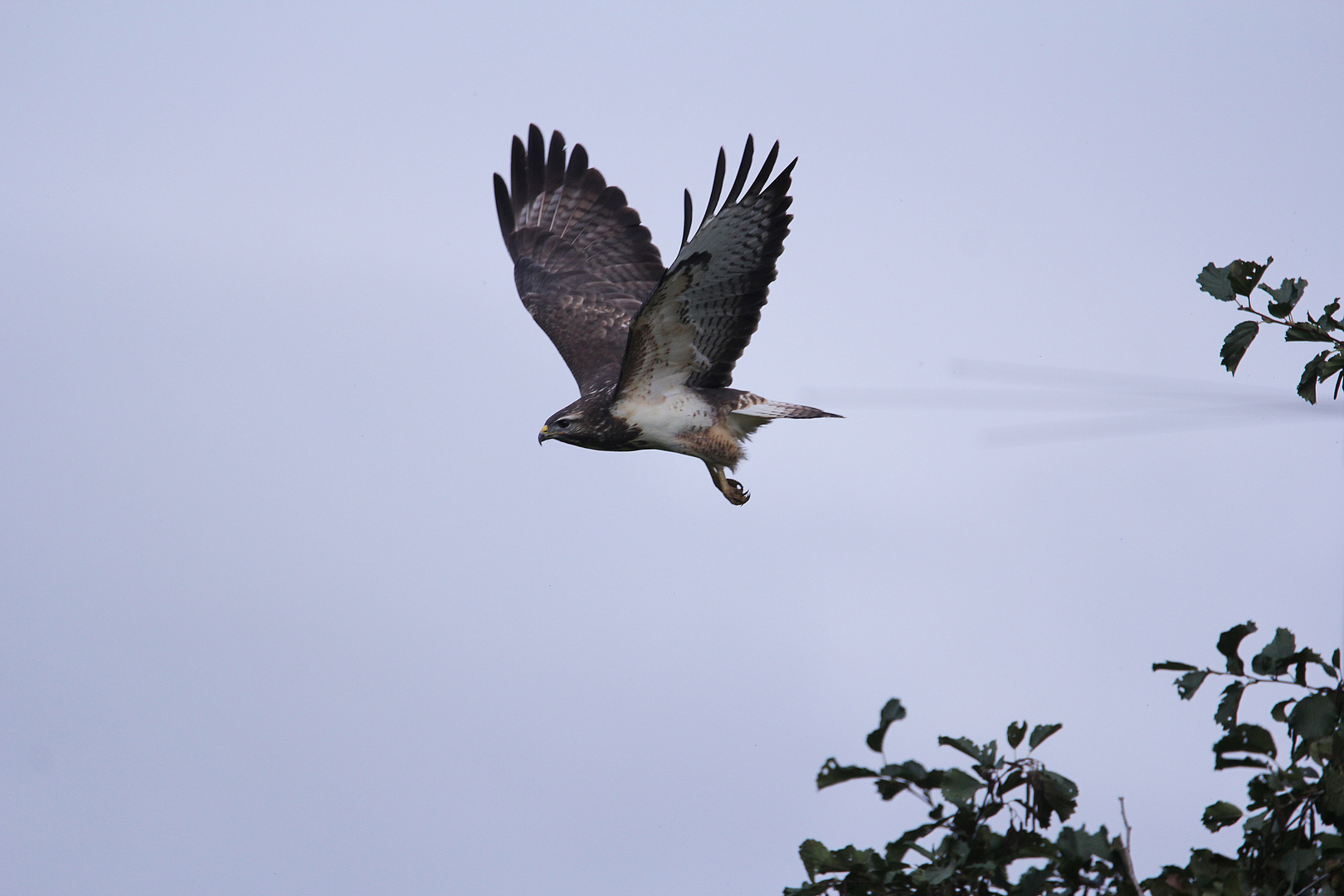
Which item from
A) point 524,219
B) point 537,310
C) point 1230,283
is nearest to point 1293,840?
point 1230,283

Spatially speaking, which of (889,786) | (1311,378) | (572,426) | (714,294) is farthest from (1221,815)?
(572,426)

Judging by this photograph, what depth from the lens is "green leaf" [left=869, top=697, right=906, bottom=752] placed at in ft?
9.56

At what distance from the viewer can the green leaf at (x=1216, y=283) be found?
351cm

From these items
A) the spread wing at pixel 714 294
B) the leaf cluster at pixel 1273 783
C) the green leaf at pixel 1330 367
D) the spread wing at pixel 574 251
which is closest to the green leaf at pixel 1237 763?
the leaf cluster at pixel 1273 783

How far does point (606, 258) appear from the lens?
9.83 m

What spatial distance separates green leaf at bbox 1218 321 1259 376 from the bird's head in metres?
4.51

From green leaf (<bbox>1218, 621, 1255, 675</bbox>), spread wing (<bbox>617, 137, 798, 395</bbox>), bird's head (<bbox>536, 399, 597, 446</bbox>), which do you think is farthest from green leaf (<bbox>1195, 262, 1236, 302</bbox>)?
bird's head (<bbox>536, 399, 597, 446</bbox>)

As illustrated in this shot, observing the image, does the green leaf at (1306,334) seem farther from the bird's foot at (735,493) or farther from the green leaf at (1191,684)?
the bird's foot at (735,493)

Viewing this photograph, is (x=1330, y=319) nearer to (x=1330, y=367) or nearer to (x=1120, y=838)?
(x=1330, y=367)

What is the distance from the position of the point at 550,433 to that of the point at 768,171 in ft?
7.35

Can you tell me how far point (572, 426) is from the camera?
25.0 feet

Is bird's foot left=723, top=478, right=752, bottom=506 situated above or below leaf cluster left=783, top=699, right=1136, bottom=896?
above

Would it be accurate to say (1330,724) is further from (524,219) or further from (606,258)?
(524,219)

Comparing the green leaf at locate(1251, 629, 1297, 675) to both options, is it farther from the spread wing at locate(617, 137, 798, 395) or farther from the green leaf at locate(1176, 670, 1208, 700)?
the spread wing at locate(617, 137, 798, 395)
